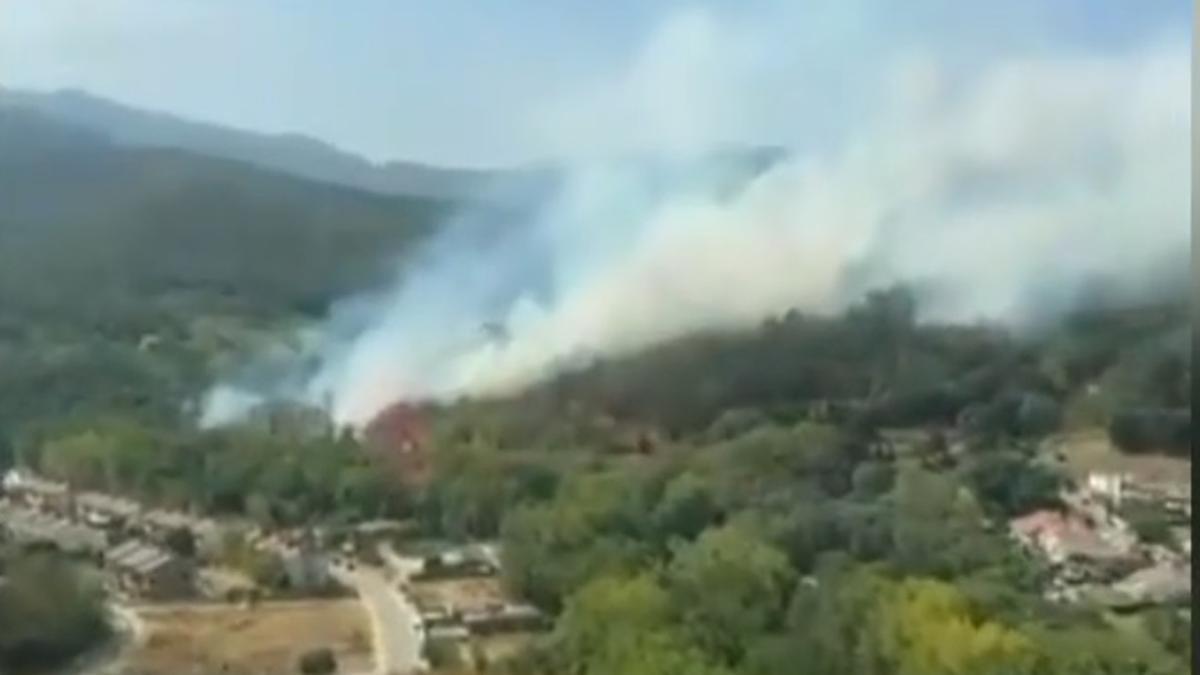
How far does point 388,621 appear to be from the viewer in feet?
5.00

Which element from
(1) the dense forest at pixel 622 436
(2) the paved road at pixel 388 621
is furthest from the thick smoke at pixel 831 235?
(2) the paved road at pixel 388 621

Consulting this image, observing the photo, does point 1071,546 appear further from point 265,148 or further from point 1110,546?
point 265,148

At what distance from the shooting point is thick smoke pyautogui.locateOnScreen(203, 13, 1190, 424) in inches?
59.9

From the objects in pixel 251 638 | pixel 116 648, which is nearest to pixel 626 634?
pixel 251 638

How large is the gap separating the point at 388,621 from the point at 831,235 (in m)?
0.48

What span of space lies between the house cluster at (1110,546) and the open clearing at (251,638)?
544 mm

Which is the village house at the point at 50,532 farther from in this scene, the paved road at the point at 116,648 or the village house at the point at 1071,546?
the village house at the point at 1071,546

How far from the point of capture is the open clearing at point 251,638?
1.51m

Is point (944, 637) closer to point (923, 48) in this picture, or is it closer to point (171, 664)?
point (923, 48)

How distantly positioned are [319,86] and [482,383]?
0.28m

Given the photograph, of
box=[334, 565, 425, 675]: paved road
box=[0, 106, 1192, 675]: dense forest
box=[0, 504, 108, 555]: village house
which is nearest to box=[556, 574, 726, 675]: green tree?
box=[0, 106, 1192, 675]: dense forest

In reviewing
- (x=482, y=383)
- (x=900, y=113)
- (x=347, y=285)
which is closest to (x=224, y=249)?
(x=347, y=285)

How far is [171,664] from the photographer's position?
1519 millimetres

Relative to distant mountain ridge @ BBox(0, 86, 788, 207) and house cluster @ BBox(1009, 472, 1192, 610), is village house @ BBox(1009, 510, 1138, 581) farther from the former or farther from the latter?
distant mountain ridge @ BBox(0, 86, 788, 207)
